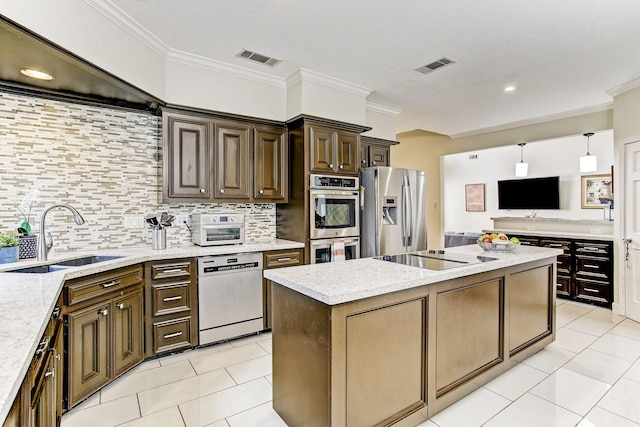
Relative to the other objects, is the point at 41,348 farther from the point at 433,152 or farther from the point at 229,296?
the point at 433,152

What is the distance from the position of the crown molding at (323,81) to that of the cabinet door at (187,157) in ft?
3.49

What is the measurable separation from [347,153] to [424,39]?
4.77 feet

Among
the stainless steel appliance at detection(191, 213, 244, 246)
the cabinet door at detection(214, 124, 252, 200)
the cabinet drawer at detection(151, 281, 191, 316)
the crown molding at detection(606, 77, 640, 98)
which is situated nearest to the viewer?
the cabinet drawer at detection(151, 281, 191, 316)

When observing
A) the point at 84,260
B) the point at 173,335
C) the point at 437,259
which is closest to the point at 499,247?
the point at 437,259

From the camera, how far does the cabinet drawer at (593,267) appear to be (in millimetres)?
4367

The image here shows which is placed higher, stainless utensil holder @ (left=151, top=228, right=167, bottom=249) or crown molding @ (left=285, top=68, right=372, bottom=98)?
crown molding @ (left=285, top=68, right=372, bottom=98)

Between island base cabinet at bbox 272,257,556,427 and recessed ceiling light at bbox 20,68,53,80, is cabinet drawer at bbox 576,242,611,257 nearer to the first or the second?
island base cabinet at bbox 272,257,556,427

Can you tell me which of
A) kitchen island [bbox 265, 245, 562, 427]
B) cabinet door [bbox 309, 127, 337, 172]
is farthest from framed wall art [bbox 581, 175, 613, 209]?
cabinet door [bbox 309, 127, 337, 172]

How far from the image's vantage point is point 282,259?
353 centimetres

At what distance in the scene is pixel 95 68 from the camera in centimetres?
239

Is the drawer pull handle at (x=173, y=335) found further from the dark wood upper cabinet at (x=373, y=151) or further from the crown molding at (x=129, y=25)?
the dark wood upper cabinet at (x=373, y=151)

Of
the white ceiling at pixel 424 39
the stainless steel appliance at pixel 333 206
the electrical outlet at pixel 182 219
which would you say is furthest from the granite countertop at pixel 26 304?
the white ceiling at pixel 424 39

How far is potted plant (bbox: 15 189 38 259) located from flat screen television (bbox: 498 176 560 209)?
29.4 ft

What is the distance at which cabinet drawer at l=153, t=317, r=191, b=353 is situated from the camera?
2891 mm
